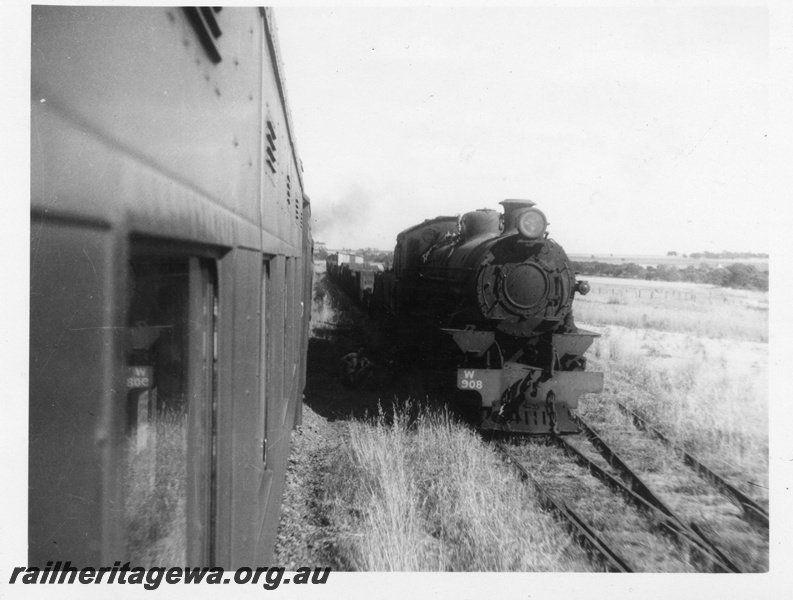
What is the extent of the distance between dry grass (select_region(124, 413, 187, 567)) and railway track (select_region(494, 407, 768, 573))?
11.3 feet

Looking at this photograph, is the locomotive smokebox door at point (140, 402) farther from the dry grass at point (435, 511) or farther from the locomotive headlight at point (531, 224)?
the locomotive headlight at point (531, 224)

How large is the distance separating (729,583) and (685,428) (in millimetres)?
4276

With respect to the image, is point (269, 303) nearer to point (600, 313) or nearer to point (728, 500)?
point (728, 500)

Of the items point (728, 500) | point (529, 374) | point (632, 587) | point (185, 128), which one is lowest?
point (728, 500)

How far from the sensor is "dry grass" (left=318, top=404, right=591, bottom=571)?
12.8 ft

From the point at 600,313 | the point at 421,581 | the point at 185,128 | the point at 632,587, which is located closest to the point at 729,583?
the point at 632,587

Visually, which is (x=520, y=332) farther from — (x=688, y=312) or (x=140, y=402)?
(x=688, y=312)

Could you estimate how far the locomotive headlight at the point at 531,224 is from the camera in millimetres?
6855

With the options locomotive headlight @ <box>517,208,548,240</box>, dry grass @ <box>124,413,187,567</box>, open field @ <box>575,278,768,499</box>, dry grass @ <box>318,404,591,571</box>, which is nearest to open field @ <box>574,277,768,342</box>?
open field @ <box>575,278,768,499</box>

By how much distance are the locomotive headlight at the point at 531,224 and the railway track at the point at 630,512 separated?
2535 mm

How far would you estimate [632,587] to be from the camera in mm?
2953

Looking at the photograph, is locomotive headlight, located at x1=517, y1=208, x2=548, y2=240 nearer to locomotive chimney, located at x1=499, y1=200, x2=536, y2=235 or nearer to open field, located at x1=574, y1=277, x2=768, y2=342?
locomotive chimney, located at x1=499, y1=200, x2=536, y2=235

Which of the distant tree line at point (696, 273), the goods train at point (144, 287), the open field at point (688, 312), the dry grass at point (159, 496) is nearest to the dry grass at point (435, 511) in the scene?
the goods train at point (144, 287)

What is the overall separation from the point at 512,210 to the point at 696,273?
3599cm
